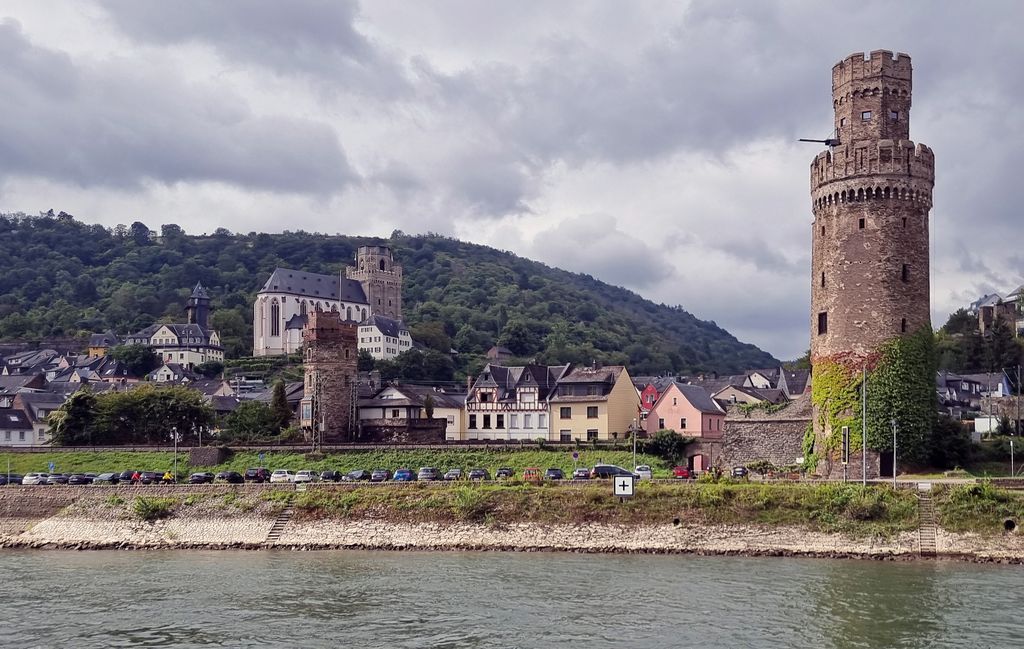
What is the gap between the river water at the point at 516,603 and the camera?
30.3 metres

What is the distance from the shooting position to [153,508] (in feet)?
175

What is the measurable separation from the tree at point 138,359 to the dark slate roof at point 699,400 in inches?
3633

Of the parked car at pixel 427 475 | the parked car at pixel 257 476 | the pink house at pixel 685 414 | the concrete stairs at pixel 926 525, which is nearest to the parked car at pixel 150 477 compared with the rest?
the parked car at pixel 257 476

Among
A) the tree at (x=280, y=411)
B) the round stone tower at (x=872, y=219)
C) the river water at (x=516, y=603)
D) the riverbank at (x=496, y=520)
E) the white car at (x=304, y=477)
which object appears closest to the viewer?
the river water at (x=516, y=603)

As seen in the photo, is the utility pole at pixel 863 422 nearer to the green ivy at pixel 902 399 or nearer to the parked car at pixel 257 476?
the green ivy at pixel 902 399

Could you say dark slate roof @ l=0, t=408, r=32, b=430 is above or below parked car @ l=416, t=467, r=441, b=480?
above

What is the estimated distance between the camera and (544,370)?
84.1 m

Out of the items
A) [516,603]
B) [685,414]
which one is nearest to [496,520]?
[516,603]

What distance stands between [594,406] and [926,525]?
121ft

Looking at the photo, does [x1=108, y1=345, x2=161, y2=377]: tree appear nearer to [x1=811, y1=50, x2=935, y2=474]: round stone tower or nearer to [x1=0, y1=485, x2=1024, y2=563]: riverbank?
[x1=0, y1=485, x2=1024, y2=563]: riverbank

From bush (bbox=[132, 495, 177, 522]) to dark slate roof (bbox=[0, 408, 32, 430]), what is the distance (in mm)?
47709

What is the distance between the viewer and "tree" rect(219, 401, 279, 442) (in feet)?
267

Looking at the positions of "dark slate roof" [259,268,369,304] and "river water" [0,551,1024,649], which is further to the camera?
"dark slate roof" [259,268,369,304]

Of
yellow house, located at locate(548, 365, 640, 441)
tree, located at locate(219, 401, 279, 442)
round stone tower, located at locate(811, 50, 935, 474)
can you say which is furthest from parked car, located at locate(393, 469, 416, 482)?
tree, located at locate(219, 401, 279, 442)
